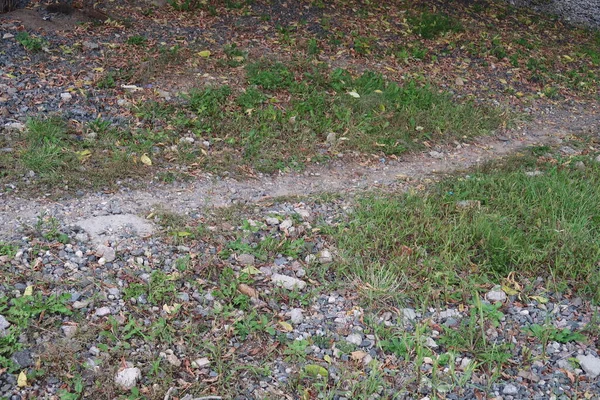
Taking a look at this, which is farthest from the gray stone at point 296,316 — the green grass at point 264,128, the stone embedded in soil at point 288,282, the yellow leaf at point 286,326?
A: the green grass at point 264,128

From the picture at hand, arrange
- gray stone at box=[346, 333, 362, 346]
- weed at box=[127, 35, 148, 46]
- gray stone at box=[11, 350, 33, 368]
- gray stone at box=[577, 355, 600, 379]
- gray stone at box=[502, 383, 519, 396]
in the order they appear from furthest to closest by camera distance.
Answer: weed at box=[127, 35, 148, 46]
gray stone at box=[346, 333, 362, 346]
gray stone at box=[577, 355, 600, 379]
gray stone at box=[502, 383, 519, 396]
gray stone at box=[11, 350, 33, 368]

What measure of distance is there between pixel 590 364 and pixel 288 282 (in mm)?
1695

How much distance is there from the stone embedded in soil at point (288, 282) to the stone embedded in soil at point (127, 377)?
1042 millimetres

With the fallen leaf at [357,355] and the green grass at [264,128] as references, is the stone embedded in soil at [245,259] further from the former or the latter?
the green grass at [264,128]

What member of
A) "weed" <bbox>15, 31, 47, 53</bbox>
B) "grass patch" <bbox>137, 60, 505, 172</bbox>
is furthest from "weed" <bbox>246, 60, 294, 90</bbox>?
"weed" <bbox>15, 31, 47, 53</bbox>

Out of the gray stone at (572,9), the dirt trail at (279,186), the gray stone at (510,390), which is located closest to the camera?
the gray stone at (510,390)

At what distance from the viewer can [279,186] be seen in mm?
5152

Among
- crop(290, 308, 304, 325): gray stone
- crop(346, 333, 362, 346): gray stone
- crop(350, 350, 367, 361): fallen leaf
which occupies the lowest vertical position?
crop(290, 308, 304, 325): gray stone

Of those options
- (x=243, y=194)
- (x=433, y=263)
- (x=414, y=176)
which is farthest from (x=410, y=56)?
(x=433, y=263)

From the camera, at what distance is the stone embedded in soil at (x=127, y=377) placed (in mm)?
2959

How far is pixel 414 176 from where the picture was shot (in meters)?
5.57

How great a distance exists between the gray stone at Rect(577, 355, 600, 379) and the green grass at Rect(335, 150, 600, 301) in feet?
1.84

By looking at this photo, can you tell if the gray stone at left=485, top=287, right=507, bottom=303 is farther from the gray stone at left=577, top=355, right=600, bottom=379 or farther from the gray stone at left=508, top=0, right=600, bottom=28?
the gray stone at left=508, top=0, right=600, bottom=28

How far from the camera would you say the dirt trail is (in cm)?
436
